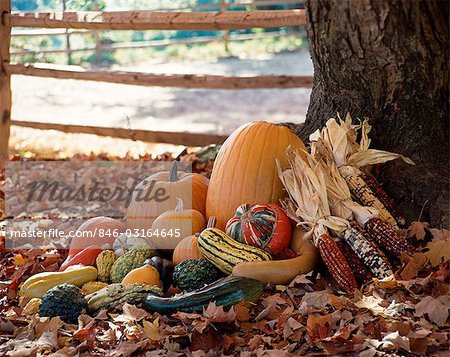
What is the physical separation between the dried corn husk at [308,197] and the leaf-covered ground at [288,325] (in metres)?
0.25

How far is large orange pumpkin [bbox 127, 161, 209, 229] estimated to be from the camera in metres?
3.60

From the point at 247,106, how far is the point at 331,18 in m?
6.57

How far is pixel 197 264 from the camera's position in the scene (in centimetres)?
303

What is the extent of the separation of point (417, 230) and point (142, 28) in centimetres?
320

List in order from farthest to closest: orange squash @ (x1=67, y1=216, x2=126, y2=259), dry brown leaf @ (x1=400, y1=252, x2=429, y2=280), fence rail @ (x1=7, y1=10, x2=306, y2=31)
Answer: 1. fence rail @ (x1=7, y1=10, x2=306, y2=31)
2. orange squash @ (x1=67, y1=216, x2=126, y2=259)
3. dry brown leaf @ (x1=400, y1=252, x2=429, y2=280)

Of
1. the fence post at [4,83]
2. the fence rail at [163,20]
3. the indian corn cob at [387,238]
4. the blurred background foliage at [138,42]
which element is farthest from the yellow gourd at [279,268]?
the blurred background foliage at [138,42]

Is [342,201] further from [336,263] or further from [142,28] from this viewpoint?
[142,28]

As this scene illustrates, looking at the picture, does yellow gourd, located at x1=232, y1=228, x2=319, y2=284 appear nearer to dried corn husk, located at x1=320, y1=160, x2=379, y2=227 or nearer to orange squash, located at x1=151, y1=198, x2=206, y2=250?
dried corn husk, located at x1=320, y1=160, x2=379, y2=227

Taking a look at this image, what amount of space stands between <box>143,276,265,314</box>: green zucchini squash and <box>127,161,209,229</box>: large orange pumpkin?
844 mm

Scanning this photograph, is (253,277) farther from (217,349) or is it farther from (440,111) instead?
(440,111)

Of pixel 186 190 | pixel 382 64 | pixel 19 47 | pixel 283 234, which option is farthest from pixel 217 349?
pixel 19 47

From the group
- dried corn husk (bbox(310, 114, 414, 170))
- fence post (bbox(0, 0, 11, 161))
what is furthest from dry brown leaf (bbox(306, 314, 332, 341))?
fence post (bbox(0, 0, 11, 161))

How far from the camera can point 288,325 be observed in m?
2.52

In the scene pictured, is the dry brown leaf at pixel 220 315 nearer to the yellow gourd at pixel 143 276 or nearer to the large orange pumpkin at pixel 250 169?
the yellow gourd at pixel 143 276
